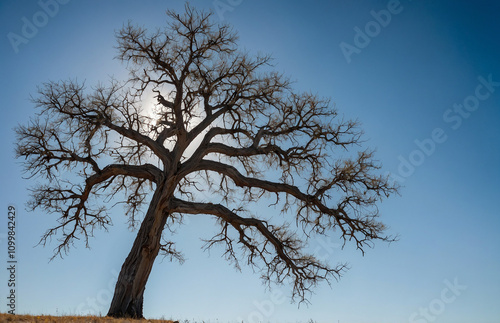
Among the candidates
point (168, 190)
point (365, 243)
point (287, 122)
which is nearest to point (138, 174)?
point (168, 190)

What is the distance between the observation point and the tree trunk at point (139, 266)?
36.7ft

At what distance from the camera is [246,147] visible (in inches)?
559

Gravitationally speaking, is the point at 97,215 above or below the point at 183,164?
below

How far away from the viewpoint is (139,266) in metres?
11.6

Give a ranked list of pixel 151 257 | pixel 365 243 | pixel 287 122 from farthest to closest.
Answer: pixel 287 122 < pixel 365 243 < pixel 151 257

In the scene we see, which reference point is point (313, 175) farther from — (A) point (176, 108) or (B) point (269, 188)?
(A) point (176, 108)

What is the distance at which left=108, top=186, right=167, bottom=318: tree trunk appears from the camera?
1119 centimetres

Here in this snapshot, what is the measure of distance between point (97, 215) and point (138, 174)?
203 cm

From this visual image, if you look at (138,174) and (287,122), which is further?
(287,122)

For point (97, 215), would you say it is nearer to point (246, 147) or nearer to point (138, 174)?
point (138, 174)

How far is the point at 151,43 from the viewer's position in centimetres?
1358

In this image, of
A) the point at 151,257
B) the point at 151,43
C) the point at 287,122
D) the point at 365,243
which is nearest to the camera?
the point at 151,257

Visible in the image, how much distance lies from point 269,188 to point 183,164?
8.77ft

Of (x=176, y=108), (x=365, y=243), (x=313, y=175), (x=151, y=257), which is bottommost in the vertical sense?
(x=151, y=257)
